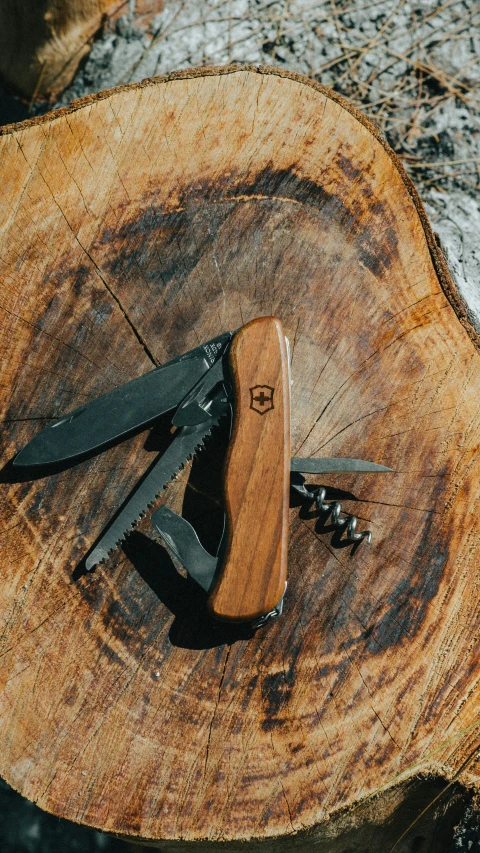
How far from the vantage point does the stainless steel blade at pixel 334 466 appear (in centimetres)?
225

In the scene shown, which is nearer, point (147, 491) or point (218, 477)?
point (147, 491)

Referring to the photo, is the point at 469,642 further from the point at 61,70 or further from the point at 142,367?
the point at 61,70

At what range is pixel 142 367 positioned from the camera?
2396 mm

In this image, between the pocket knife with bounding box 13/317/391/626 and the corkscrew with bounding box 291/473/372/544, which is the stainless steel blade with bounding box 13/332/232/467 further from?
the corkscrew with bounding box 291/473/372/544

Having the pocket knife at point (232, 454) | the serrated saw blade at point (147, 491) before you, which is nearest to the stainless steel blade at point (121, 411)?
the pocket knife at point (232, 454)

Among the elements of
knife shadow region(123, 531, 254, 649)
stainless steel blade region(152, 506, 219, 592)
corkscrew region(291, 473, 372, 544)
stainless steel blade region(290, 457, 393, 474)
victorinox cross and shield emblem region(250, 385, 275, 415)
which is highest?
victorinox cross and shield emblem region(250, 385, 275, 415)

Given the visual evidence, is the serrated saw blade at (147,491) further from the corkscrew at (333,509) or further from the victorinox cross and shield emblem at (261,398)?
the corkscrew at (333,509)

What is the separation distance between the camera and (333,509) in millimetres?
2312

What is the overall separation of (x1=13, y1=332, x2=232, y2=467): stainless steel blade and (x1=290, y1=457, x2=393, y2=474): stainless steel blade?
0.50 m

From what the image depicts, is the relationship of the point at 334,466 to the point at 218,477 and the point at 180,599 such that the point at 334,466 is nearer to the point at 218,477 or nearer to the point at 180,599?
the point at 218,477

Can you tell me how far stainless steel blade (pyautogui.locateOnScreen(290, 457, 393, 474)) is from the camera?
7.39ft

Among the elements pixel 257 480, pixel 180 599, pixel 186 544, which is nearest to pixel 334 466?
pixel 257 480

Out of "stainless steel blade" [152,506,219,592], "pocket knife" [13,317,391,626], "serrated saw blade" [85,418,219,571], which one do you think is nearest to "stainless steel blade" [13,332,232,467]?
"pocket knife" [13,317,391,626]

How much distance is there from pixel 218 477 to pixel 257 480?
209 millimetres
